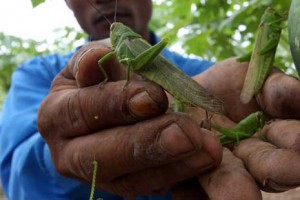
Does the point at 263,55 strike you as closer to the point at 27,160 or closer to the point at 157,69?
the point at 157,69

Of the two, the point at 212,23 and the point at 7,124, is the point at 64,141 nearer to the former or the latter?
the point at 7,124

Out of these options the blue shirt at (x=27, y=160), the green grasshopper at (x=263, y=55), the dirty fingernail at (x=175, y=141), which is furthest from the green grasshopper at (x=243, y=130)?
the blue shirt at (x=27, y=160)

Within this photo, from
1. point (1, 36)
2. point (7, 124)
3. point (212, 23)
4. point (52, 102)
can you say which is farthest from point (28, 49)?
point (52, 102)

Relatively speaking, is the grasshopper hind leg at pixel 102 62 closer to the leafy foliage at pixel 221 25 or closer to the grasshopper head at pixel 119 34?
the grasshopper head at pixel 119 34

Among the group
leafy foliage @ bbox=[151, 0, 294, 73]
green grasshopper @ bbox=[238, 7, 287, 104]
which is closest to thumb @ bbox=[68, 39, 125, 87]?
green grasshopper @ bbox=[238, 7, 287, 104]

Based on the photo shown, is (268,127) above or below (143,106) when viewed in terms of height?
below

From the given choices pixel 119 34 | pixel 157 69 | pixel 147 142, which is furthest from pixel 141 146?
pixel 119 34
